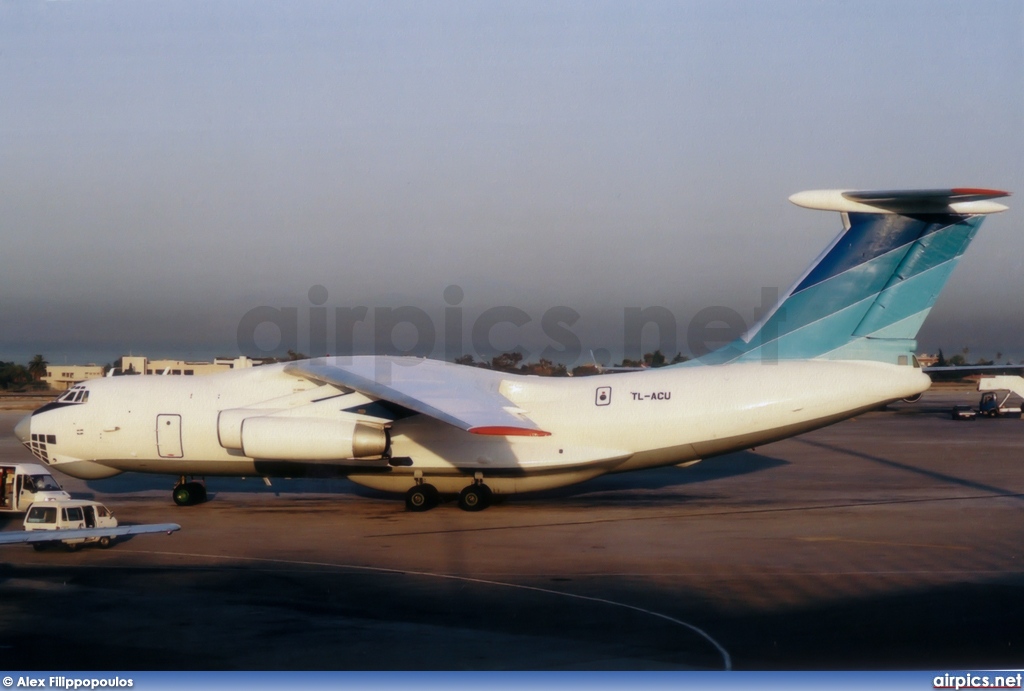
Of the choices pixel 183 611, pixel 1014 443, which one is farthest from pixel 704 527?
pixel 1014 443

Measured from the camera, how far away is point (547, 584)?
8836 millimetres

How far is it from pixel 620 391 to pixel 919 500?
477 centimetres

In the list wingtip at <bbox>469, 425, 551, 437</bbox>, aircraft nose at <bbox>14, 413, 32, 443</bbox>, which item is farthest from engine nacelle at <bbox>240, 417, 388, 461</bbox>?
aircraft nose at <bbox>14, 413, 32, 443</bbox>

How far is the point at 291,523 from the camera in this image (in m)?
12.7

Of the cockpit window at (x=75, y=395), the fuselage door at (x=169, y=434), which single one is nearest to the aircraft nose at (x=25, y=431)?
the cockpit window at (x=75, y=395)

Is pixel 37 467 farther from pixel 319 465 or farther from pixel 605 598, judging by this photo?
pixel 605 598

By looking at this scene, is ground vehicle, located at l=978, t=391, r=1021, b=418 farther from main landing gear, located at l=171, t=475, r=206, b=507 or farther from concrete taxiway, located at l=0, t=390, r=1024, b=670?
main landing gear, located at l=171, t=475, r=206, b=507

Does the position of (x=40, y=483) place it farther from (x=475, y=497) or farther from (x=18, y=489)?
(x=475, y=497)

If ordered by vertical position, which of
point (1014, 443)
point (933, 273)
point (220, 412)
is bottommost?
point (1014, 443)

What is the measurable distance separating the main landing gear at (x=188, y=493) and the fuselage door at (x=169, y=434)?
0.75 m

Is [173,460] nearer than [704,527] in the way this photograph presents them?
No

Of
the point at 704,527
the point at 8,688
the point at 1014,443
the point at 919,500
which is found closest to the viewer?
the point at 8,688

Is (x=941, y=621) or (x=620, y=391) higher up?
(x=620, y=391)

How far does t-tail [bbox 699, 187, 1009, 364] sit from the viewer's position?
12.2m
